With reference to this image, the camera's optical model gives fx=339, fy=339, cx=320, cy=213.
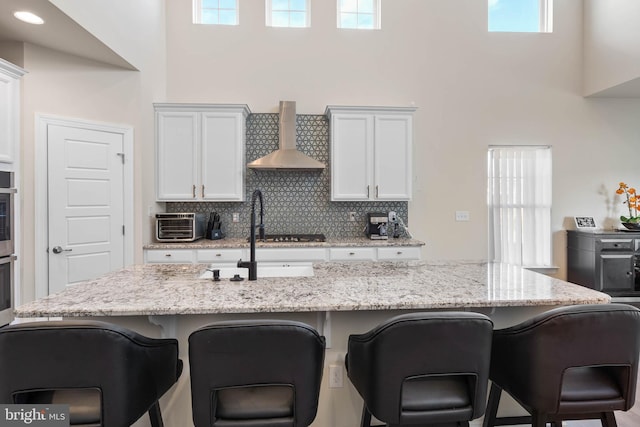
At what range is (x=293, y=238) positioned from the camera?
3.92m

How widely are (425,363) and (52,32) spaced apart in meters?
3.62

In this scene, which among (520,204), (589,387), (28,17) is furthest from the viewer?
(520,204)

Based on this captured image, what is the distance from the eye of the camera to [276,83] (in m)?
4.27

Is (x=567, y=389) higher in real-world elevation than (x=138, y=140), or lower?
lower

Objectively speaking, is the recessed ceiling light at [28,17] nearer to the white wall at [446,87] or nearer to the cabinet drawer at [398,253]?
the white wall at [446,87]

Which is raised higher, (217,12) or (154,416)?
(217,12)

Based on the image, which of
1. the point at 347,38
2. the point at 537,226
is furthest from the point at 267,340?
the point at 537,226

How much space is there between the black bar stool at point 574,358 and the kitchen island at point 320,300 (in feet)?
0.73

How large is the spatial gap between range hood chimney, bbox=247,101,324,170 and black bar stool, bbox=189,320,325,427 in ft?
9.13

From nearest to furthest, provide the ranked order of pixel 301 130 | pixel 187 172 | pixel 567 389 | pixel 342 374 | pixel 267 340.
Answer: pixel 267 340 < pixel 567 389 < pixel 342 374 < pixel 187 172 < pixel 301 130

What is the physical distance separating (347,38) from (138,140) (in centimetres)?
279

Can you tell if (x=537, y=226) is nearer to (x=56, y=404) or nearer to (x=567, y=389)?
(x=567, y=389)

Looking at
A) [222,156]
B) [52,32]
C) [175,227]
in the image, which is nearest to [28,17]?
[52,32]

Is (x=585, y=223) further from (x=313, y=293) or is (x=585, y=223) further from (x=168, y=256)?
(x=168, y=256)
